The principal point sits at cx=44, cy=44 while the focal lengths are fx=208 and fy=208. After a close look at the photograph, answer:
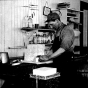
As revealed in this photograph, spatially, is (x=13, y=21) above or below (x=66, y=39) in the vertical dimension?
above

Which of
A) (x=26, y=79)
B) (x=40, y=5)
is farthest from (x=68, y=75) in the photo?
(x=40, y=5)

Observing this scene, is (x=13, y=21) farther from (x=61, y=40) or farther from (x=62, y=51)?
(x=62, y=51)

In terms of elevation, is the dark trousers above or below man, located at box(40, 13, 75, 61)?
below

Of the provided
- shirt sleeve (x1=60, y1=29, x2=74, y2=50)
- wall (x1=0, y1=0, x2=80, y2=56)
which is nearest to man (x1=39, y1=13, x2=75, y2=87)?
shirt sleeve (x1=60, y1=29, x2=74, y2=50)

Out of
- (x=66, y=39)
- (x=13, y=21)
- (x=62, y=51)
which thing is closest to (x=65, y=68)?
(x=62, y=51)

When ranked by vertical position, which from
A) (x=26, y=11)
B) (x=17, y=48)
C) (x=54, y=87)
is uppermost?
(x=26, y=11)

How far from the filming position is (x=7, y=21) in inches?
195

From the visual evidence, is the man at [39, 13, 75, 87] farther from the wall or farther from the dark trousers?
the wall

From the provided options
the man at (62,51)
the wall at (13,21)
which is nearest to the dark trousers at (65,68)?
the man at (62,51)

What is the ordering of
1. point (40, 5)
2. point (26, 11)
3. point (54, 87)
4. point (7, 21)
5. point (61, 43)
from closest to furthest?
1. point (54, 87)
2. point (61, 43)
3. point (7, 21)
4. point (26, 11)
5. point (40, 5)

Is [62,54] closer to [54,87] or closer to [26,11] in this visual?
[54,87]

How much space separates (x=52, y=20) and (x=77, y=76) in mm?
1053

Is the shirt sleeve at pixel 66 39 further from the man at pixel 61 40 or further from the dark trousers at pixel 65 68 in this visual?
the dark trousers at pixel 65 68

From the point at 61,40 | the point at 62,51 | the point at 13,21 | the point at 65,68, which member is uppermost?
the point at 13,21
